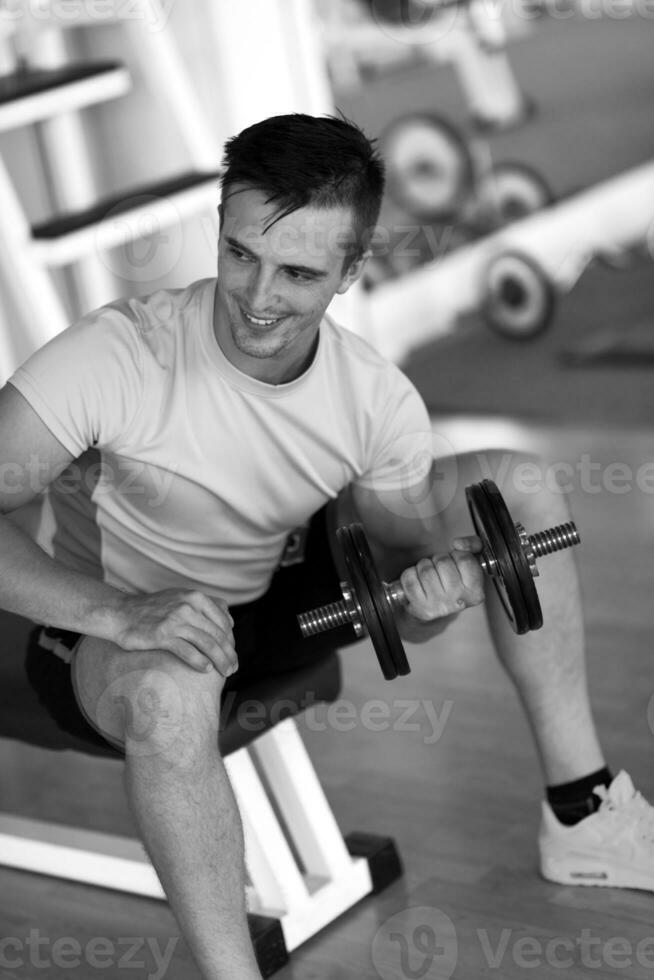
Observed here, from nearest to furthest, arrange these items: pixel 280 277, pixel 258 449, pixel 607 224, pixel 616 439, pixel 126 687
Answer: pixel 126 687, pixel 280 277, pixel 258 449, pixel 616 439, pixel 607 224

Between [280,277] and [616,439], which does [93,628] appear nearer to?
[280,277]

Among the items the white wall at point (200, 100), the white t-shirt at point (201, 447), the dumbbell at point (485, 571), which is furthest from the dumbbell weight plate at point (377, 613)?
the white wall at point (200, 100)

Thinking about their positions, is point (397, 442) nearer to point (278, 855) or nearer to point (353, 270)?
point (353, 270)

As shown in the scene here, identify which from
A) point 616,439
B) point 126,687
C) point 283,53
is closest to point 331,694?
point 126,687

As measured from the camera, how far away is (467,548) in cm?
143

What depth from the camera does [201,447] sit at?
59.8 inches

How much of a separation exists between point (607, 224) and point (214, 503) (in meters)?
2.12

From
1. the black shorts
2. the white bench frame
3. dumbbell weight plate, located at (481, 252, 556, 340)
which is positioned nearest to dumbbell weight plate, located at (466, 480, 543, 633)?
the black shorts

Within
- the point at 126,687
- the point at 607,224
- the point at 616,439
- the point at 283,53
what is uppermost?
the point at 283,53

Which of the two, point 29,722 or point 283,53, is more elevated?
point 283,53

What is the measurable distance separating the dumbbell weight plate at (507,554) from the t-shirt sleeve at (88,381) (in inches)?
14.3

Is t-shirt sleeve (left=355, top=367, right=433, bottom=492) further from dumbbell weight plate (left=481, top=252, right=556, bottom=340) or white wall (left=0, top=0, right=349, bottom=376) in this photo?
dumbbell weight plate (left=481, top=252, right=556, bottom=340)

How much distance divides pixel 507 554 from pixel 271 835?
1.47 ft

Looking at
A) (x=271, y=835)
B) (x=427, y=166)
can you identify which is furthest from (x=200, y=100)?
(x=271, y=835)
